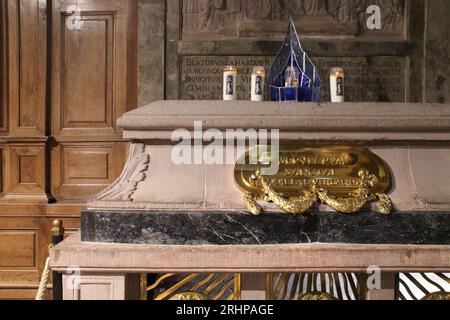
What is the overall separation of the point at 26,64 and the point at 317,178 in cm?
304

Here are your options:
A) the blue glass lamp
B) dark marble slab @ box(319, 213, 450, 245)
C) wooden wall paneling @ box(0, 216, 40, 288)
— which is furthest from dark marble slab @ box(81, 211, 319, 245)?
wooden wall paneling @ box(0, 216, 40, 288)

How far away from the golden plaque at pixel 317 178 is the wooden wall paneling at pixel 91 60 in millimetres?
2346

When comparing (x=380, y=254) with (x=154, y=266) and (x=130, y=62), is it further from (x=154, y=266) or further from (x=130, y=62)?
(x=130, y=62)

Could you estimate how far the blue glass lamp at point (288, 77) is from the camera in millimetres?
2182

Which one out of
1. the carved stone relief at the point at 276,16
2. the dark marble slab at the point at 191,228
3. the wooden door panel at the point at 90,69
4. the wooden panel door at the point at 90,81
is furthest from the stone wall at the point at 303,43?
the dark marble slab at the point at 191,228

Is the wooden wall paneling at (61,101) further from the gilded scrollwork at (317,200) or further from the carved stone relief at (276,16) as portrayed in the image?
the gilded scrollwork at (317,200)

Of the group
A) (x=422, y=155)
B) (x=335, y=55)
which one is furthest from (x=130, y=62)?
(x=422, y=155)

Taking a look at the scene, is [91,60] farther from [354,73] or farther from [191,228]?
[191,228]

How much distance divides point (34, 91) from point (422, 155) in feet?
10.5

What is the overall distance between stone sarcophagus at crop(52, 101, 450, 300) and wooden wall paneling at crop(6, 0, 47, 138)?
92.2 inches

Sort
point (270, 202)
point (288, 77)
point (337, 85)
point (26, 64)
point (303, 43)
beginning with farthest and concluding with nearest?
point (26, 64), point (303, 43), point (337, 85), point (288, 77), point (270, 202)

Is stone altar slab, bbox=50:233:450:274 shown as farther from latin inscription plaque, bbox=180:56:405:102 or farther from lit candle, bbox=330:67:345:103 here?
latin inscription plaque, bbox=180:56:405:102

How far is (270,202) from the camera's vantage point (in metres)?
1.79

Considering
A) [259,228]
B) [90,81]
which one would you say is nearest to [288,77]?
[259,228]
